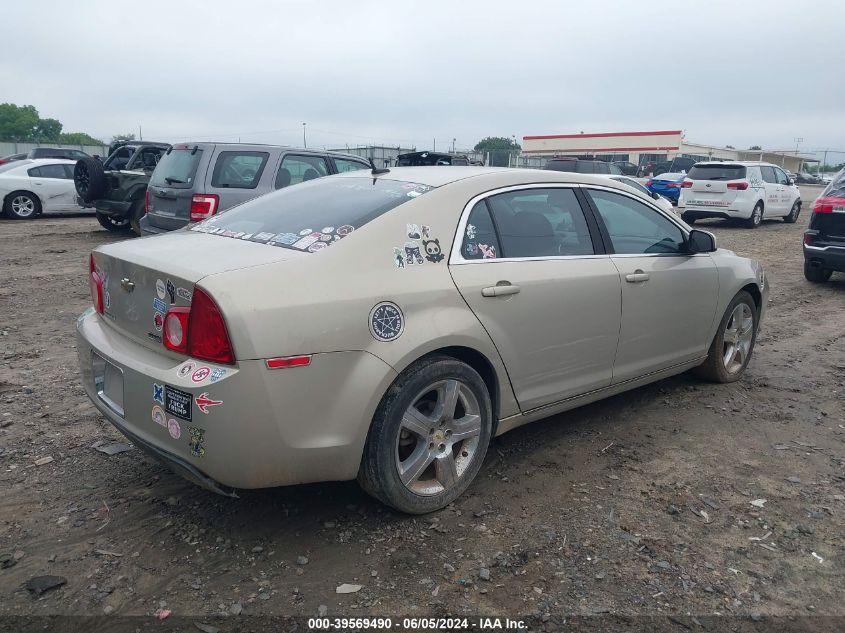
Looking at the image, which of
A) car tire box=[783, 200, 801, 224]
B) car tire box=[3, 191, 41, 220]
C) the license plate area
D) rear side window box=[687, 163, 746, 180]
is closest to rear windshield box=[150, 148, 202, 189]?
the license plate area

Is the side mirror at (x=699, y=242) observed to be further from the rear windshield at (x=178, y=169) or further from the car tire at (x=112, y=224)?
the car tire at (x=112, y=224)

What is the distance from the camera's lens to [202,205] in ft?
28.1

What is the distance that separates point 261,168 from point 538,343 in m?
6.38

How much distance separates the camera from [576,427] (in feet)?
14.5

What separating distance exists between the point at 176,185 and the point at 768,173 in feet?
48.6

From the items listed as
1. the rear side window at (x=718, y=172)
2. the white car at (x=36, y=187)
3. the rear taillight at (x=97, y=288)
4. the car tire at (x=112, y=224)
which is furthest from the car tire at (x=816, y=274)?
the white car at (x=36, y=187)

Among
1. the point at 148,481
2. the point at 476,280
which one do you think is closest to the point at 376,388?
the point at 476,280

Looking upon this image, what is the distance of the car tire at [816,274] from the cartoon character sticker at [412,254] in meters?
8.24

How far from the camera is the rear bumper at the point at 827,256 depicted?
8.95m

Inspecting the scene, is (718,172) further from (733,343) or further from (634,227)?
(634,227)

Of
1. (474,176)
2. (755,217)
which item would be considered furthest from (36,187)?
(755,217)

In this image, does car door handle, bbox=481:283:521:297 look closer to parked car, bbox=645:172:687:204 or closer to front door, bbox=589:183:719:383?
front door, bbox=589:183:719:383

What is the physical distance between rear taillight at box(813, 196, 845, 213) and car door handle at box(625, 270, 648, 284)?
6297mm

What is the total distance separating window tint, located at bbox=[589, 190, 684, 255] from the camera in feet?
13.7
